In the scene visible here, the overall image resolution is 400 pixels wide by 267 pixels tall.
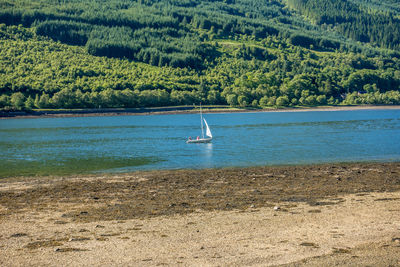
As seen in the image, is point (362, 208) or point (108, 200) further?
point (108, 200)

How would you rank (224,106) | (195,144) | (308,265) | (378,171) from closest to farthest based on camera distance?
(308,265) < (378,171) < (195,144) < (224,106)

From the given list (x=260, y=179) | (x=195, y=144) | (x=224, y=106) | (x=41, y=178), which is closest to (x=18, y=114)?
(x=224, y=106)

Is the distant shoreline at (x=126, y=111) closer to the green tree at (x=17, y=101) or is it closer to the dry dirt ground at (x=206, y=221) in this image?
the green tree at (x=17, y=101)

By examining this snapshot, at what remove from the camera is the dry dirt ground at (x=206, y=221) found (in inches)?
669

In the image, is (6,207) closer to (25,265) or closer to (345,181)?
(25,265)

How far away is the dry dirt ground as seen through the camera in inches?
669

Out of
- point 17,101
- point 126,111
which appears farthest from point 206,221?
point 126,111

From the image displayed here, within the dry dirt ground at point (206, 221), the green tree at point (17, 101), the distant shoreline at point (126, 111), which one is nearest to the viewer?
the dry dirt ground at point (206, 221)

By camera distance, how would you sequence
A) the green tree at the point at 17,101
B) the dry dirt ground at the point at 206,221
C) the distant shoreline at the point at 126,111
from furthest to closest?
the green tree at the point at 17,101 < the distant shoreline at the point at 126,111 < the dry dirt ground at the point at 206,221

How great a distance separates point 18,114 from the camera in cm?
16212

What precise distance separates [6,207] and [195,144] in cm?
4573

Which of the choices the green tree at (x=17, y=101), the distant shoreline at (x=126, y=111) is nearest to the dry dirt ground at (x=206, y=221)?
the distant shoreline at (x=126, y=111)

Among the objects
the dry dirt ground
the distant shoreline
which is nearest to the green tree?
the distant shoreline

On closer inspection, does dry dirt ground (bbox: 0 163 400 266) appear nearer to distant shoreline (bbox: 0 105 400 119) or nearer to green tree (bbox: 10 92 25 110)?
distant shoreline (bbox: 0 105 400 119)
